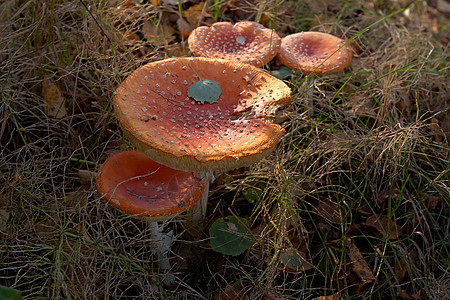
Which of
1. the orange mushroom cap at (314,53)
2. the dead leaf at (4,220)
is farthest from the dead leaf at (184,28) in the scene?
the dead leaf at (4,220)

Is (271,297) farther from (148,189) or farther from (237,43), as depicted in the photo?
(237,43)

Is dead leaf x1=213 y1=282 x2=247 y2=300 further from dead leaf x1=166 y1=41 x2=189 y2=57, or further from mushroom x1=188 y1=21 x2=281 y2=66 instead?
dead leaf x1=166 y1=41 x2=189 y2=57

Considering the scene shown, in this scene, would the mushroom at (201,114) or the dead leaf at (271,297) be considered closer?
the mushroom at (201,114)

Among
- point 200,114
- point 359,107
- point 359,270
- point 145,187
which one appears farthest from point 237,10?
point 359,270

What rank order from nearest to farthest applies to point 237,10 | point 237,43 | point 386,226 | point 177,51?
point 386,226
point 237,43
point 177,51
point 237,10

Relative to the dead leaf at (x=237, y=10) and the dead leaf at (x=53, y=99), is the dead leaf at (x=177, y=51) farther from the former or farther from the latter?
the dead leaf at (x=53, y=99)

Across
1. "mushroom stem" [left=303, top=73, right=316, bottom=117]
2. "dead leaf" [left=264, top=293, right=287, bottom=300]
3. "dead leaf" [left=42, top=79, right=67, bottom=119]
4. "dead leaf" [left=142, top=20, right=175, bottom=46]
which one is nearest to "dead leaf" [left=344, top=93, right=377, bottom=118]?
"mushroom stem" [left=303, top=73, right=316, bottom=117]
